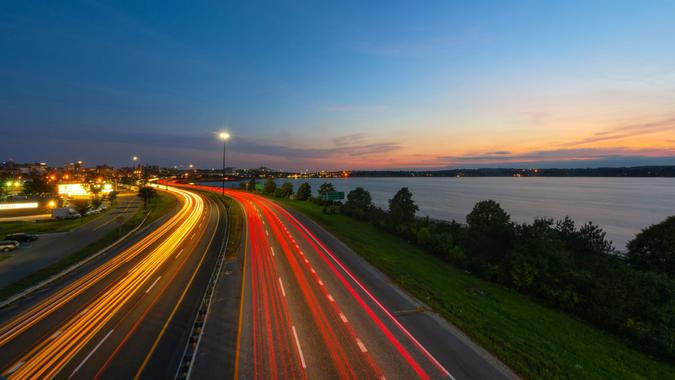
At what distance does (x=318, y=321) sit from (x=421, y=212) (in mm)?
98923

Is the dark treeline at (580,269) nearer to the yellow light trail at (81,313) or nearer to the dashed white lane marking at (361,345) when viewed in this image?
the dashed white lane marking at (361,345)

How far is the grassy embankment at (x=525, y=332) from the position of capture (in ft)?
45.3

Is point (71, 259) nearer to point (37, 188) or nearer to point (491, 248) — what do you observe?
point (491, 248)

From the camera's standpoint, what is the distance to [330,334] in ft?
50.2

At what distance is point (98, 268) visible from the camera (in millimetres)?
25969

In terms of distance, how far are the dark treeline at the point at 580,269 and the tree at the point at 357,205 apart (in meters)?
16.0

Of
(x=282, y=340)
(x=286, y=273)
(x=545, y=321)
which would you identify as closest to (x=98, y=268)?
(x=286, y=273)

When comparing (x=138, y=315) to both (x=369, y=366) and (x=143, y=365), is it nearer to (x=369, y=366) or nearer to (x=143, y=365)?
(x=143, y=365)

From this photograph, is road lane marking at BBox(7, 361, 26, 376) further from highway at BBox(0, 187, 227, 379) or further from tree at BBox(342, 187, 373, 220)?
tree at BBox(342, 187, 373, 220)

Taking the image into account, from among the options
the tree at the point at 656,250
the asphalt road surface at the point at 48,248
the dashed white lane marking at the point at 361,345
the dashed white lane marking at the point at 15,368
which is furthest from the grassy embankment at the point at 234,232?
the tree at the point at 656,250

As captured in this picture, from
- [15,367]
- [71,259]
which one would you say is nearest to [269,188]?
[71,259]

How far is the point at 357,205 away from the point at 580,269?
47.9m

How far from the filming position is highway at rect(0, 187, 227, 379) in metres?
12.8

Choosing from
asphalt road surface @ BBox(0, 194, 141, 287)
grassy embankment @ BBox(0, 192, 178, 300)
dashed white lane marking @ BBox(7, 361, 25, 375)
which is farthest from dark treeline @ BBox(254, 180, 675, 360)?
asphalt road surface @ BBox(0, 194, 141, 287)
